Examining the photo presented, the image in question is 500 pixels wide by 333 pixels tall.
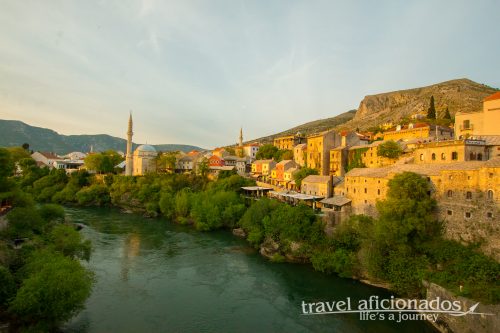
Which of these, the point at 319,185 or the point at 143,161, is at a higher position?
the point at 143,161

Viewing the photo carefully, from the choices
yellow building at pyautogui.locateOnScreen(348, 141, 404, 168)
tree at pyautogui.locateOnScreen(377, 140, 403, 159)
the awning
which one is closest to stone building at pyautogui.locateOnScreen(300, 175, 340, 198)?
the awning

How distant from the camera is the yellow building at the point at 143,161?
60.8 metres

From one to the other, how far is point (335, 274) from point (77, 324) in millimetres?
16395

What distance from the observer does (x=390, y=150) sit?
103 ft

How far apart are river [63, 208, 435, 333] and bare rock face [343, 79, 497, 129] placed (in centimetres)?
5977

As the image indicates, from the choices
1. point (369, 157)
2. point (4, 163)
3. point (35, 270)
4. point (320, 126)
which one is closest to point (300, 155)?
point (369, 157)

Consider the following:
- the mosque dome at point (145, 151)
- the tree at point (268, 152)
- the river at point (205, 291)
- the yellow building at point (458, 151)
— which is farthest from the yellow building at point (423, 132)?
the mosque dome at point (145, 151)

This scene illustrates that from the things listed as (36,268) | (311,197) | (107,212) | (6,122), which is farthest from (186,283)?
(6,122)

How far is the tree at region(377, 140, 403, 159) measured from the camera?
31453 millimetres

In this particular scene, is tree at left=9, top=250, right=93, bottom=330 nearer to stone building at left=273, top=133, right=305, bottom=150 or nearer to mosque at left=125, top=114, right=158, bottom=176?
stone building at left=273, top=133, right=305, bottom=150

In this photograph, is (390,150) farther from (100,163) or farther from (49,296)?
(100,163)

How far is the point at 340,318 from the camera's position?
54.2ft

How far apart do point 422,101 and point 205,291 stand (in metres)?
83.1

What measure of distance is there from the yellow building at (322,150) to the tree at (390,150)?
336 inches
